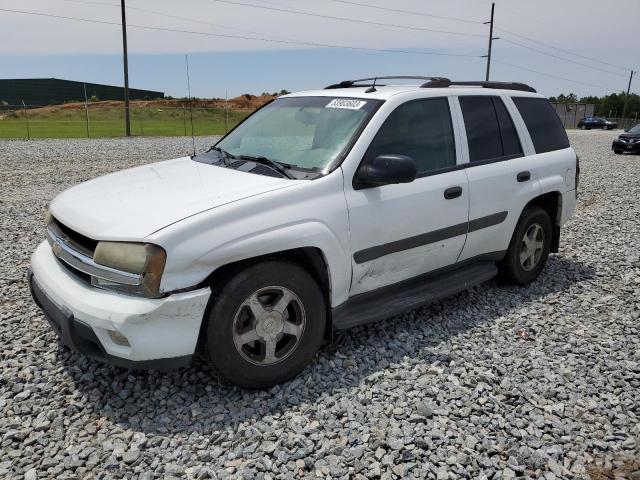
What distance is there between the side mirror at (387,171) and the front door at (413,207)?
0.32 feet

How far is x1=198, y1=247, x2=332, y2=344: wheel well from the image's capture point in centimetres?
299

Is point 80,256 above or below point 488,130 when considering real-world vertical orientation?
below

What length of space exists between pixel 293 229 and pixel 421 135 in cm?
144

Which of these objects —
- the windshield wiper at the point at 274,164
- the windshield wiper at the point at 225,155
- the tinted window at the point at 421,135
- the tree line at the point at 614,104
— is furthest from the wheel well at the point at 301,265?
the tree line at the point at 614,104

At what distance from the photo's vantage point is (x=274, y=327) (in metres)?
3.19

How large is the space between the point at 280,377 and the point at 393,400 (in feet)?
2.29

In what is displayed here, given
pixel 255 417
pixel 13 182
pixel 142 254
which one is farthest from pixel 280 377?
pixel 13 182

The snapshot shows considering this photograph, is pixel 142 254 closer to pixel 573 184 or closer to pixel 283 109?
pixel 283 109

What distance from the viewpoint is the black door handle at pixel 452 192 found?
395 cm

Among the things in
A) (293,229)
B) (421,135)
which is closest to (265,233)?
(293,229)

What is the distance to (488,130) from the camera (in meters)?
4.50

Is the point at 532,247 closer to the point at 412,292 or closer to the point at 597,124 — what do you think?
the point at 412,292

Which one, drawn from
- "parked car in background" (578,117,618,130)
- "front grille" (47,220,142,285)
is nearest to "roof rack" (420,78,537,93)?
"front grille" (47,220,142,285)

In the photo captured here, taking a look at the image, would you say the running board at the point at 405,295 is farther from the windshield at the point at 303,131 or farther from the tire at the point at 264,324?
the windshield at the point at 303,131
